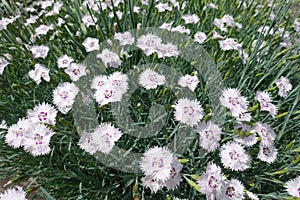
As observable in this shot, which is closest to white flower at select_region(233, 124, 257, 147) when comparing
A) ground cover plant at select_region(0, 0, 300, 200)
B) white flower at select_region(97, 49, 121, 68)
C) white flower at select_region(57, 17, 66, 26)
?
ground cover plant at select_region(0, 0, 300, 200)

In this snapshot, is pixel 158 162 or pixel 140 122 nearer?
pixel 158 162

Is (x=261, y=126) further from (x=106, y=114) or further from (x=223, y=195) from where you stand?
(x=106, y=114)

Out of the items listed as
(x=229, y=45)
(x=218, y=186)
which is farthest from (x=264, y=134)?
(x=229, y=45)

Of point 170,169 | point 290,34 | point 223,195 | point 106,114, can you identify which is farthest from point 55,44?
point 290,34

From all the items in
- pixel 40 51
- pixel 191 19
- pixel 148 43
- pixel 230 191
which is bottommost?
pixel 230 191

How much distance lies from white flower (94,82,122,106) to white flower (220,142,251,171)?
670mm

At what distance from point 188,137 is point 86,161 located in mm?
633

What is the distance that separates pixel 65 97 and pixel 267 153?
1.22m

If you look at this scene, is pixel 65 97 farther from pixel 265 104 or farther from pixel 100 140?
pixel 265 104

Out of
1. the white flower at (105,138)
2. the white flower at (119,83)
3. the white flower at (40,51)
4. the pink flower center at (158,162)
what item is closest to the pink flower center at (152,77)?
the white flower at (119,83)

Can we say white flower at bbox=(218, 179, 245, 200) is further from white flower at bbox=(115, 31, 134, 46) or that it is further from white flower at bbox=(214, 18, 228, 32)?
white flower at bbox=(214, 18, 228, 32)

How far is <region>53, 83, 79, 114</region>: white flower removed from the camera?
1.77 metres

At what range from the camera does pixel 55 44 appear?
2.65m

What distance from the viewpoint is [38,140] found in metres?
1.54
